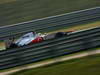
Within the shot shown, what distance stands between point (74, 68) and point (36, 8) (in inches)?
615

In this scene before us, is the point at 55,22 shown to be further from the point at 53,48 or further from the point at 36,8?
the point at 53,48

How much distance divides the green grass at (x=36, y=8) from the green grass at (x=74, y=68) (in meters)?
12.4

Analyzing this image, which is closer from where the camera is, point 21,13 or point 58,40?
point 58,40

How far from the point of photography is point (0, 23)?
2339 cm

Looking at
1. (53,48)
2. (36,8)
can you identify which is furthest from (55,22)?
(53,48)

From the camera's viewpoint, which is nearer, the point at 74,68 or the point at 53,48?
the point at 74,68

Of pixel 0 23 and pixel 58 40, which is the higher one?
pixel 58 40

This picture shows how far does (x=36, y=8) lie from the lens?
24266mm

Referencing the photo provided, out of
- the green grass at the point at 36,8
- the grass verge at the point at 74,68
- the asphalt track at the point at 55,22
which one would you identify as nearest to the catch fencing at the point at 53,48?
the grass verge at the point at 74,68

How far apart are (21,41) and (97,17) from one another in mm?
4276

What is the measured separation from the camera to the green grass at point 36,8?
22.5m

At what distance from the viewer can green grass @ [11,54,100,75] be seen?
849 centimetres

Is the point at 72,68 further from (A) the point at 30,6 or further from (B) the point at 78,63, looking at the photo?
(A) the point at 30,6

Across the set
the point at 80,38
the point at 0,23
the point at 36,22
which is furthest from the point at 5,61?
the point at 0,23
